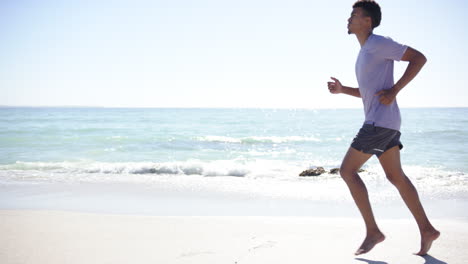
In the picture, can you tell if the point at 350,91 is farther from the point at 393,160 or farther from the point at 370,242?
the point at 370,242

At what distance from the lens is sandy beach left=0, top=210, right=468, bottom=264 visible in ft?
8.54

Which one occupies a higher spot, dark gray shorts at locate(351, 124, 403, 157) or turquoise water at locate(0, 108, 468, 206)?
dark gray shorts at locate(351, 124, 403, 157)

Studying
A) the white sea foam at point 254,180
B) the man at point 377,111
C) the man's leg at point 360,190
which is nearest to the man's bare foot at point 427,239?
the man at point 377,111

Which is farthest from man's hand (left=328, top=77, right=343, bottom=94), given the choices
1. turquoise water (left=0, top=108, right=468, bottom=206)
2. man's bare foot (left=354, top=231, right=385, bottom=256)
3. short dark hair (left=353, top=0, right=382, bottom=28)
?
turquoise water (left=0, top=108, right=468, bottom=206)

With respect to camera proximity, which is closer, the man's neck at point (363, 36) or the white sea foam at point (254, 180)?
the man's neck at point (363, 36)

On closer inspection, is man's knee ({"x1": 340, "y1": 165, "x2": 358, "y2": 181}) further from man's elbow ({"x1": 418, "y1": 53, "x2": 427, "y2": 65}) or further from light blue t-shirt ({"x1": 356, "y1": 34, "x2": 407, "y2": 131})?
man's elbow ({"x1": 418, "y1": 53, "x2": 427, "y2": 65})

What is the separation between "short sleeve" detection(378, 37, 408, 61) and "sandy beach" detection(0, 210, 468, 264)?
138cm

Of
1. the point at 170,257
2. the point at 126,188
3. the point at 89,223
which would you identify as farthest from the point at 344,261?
the point at 126,188

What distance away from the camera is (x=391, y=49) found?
2455mm

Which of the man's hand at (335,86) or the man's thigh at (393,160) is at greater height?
the man's hand at (335,86)

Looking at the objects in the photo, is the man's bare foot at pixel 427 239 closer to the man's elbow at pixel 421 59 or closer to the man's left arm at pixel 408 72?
the man's left arm at pixel 408 72

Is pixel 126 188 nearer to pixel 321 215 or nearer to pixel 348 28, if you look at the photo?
pixel 321 215

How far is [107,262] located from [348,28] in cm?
234

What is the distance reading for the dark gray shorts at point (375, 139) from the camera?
8.22 ft
